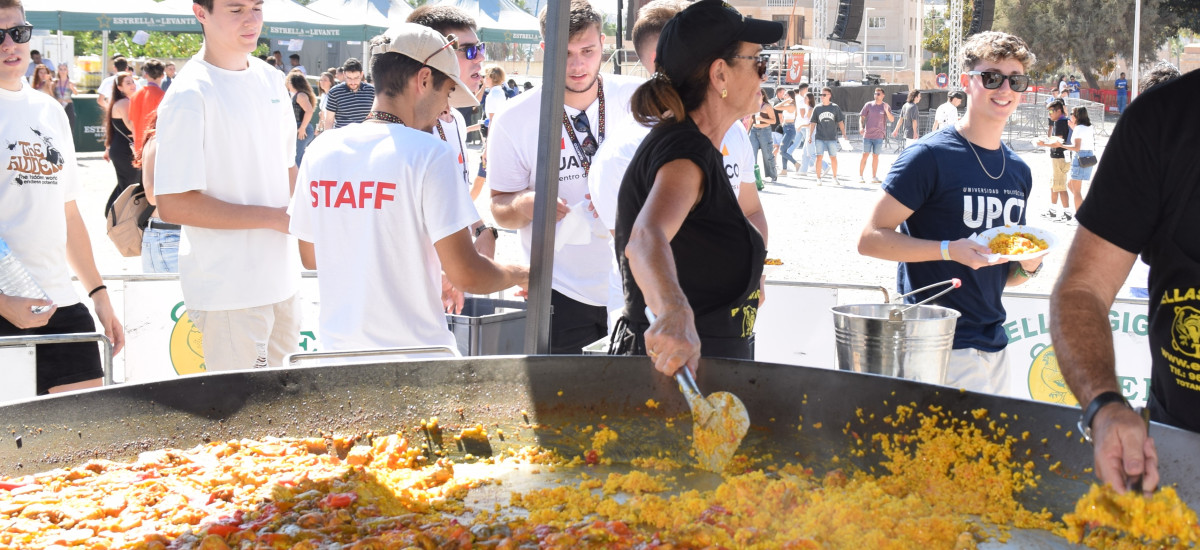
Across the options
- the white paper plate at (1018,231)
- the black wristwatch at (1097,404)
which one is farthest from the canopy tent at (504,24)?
the black wristwatch at (1097,404)

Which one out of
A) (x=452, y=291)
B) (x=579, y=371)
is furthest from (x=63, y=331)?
(x=579, y=371)

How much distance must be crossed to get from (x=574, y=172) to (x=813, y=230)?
9.19 meters

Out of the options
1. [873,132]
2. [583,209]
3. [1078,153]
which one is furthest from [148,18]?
[583,209]

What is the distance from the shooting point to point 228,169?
129 inches

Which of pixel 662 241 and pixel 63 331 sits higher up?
pixel 662 241

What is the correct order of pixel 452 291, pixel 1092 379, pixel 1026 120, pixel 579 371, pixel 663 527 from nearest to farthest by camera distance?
pixel 1092 379 → pixel 663 527 → pixel 579 371 → pixel 452 291 → pixel 1026 120

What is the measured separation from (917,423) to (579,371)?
0.81m

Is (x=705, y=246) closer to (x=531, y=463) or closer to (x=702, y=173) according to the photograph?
(x=702, y=173)

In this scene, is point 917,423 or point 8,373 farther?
point 8,373

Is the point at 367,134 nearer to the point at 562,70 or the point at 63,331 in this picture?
the point at 562,70

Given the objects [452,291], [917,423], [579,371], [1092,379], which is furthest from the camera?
[452,291]

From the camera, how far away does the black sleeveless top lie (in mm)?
2449

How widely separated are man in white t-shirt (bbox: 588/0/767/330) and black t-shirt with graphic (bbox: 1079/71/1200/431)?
101 centimetres

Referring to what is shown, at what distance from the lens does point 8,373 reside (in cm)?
347
